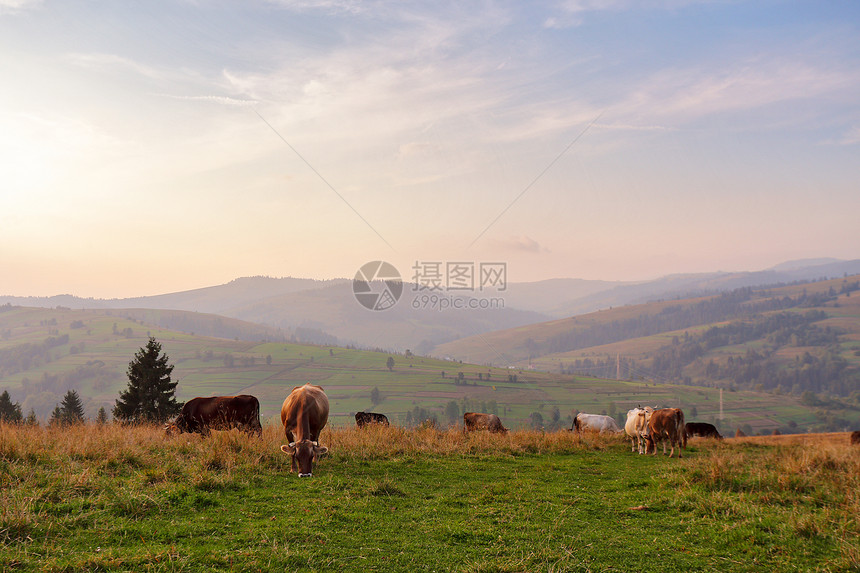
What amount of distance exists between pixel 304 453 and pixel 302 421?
1.32 meters

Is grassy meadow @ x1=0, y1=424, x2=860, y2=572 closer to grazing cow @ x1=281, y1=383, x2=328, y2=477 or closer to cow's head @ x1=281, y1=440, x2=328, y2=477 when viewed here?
cow's head @ x1=281, y1=440, x2=328, y2=477

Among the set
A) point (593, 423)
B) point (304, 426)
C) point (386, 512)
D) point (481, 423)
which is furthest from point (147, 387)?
point (386, 512)

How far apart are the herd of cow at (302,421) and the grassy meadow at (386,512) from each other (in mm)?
657

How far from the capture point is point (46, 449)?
11.5m

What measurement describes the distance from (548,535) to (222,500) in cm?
609

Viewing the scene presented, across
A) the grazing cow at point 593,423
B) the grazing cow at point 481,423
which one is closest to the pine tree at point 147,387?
the grazing cow at point 481,423

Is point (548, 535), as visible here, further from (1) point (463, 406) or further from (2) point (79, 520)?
(1) point (463, 406)

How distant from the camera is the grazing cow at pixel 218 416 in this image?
17.3 meters

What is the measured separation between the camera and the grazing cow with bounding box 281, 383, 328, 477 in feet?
40.3

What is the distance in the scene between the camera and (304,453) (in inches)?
483

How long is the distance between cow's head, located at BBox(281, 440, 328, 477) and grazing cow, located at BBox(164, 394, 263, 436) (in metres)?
5.18

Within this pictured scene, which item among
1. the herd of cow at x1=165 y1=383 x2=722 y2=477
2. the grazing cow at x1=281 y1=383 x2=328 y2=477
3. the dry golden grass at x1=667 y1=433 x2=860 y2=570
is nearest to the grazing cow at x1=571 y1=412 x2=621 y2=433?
the herd of cow at x1=165 y1=383 x2=722 y2=477

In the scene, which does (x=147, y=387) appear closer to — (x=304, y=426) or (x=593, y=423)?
(x=304, y=426)

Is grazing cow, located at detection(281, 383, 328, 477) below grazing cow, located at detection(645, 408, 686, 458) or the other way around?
the other way around
